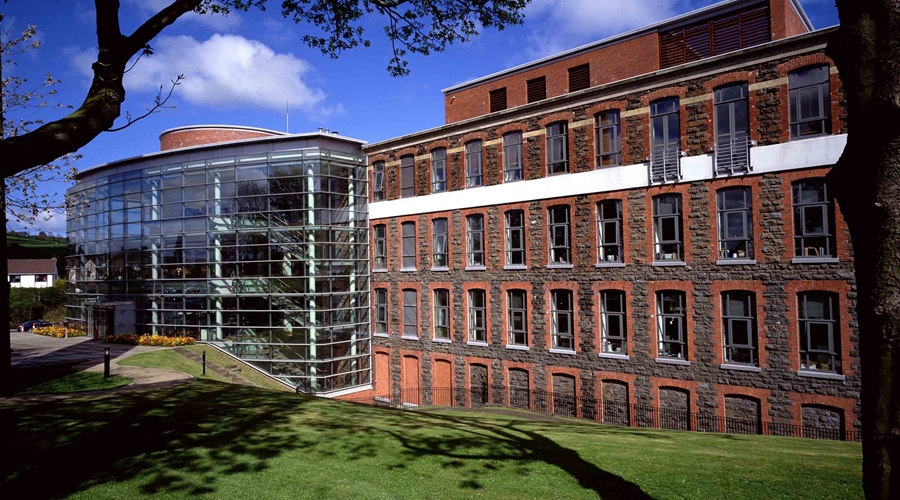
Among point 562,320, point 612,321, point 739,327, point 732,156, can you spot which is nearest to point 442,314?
point 562,320

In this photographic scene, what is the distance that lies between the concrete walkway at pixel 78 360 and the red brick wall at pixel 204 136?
46.6 feet

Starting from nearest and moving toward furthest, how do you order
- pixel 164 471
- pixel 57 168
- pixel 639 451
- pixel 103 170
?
pixel 164 471, pixel 639 451, pixel 57 168, pixel 103 170

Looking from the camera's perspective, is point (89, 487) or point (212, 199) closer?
point (89, 487)

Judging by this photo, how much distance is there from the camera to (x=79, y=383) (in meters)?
15.9

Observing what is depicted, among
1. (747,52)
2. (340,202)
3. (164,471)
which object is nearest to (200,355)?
(340,202)

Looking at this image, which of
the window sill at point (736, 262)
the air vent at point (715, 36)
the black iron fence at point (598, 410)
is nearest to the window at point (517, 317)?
the black iron fence at point (598, 410)

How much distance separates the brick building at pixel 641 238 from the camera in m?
16.8

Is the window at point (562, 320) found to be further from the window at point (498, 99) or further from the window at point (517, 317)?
the window at point (498, 99)

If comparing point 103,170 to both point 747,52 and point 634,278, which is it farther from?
point 747,52

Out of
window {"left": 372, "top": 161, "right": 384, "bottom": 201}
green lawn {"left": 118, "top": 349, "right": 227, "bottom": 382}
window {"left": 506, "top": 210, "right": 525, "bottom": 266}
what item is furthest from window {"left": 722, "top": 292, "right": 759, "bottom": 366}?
green lawn {"left": 118, "top": 349, "right": 227, "bottom": 382}

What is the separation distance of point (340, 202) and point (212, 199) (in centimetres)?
696

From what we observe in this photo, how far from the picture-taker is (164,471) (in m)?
7.53

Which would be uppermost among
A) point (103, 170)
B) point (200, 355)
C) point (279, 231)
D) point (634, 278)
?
point (103, 170)

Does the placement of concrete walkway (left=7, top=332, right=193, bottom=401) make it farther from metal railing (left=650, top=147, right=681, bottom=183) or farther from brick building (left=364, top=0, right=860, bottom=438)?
metal railing (left=650, top=147, right=681, bottom=183)
